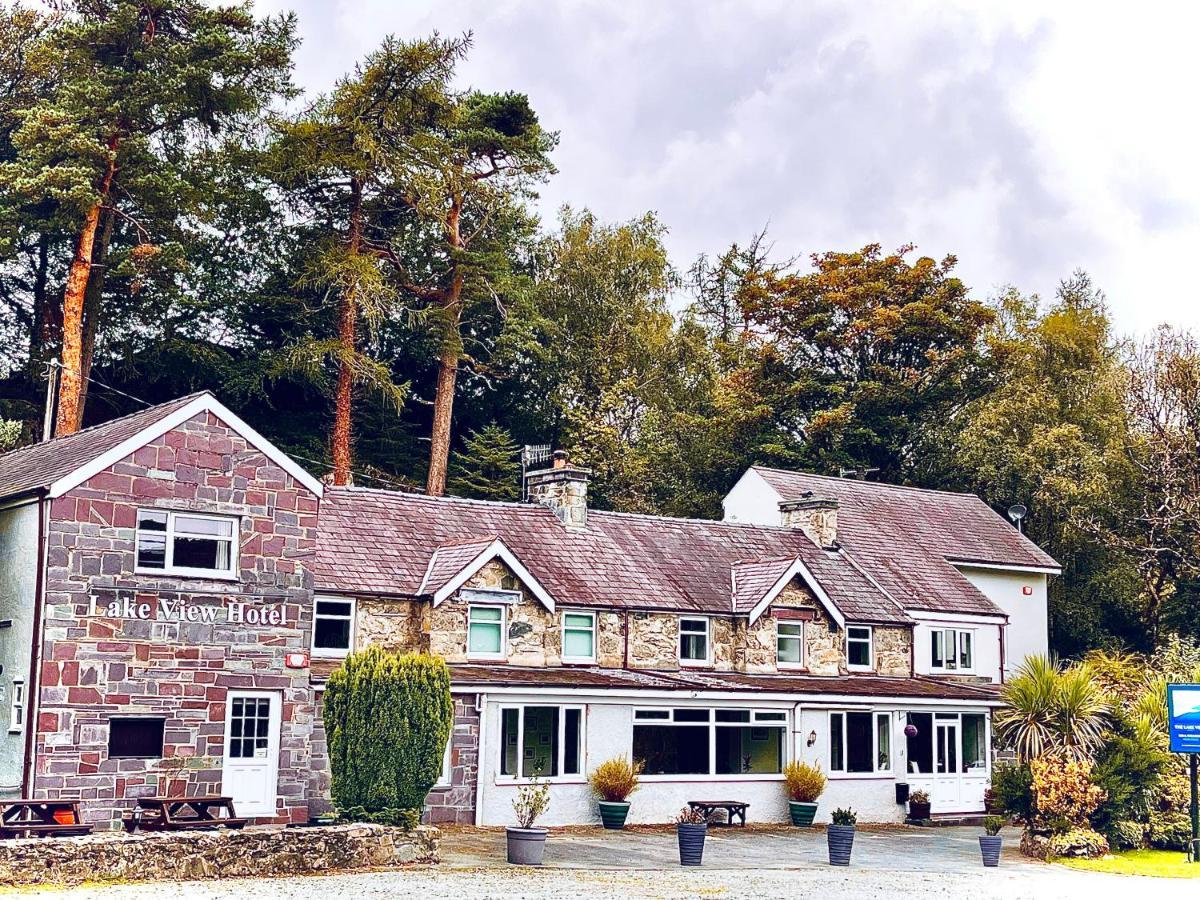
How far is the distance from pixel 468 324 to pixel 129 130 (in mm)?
14458

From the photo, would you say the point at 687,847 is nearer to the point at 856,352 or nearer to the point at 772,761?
the point at 772,761

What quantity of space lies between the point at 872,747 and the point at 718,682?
4.56 metres

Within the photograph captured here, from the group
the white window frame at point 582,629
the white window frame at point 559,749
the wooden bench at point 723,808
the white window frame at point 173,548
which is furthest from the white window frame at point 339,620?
the wooden bench at point 723,808

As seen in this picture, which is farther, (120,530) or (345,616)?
(345,616)

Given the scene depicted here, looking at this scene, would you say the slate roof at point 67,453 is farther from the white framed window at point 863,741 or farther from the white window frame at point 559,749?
the white framed window at point 863,741

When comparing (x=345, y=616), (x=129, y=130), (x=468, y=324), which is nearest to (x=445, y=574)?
(x=345, y=616)

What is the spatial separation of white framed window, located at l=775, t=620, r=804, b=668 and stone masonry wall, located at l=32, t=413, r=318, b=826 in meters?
12.6

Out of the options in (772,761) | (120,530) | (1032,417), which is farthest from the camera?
(1032,417)

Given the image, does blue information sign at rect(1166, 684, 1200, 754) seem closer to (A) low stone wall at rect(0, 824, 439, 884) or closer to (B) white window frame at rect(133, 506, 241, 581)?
(A) low stone wall at rect(0, 824, 439, 884)

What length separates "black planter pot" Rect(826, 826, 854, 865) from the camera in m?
23.5

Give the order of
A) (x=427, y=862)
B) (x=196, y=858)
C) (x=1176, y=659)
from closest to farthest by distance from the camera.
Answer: (x=196, y=858)
(x=427, y=862)
(x=1176, y=659)

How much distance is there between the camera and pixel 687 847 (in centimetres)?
2281

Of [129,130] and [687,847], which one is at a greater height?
[129,130]

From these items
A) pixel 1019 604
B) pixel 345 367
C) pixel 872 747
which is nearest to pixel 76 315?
pixel 345 367
